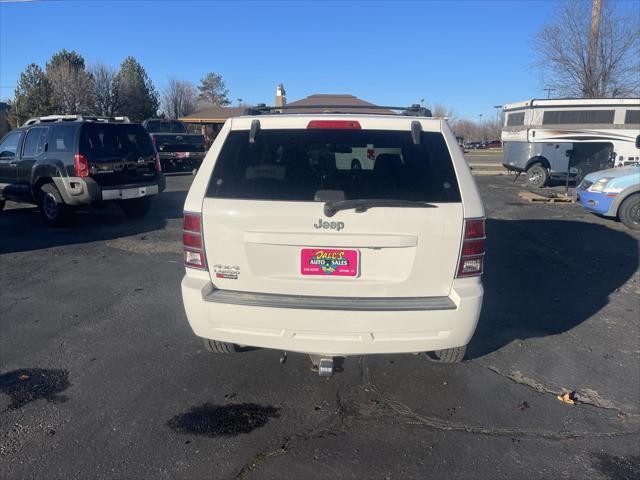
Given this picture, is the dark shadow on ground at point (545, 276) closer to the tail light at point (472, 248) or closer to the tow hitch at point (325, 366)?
the tail light at point (472, 248)

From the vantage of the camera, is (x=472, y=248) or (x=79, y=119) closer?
(x=472, y=248)

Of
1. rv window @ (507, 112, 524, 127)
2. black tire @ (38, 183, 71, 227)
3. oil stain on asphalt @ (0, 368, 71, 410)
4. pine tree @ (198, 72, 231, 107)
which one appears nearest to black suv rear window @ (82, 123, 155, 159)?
black tire @ (38, 183, 71, 227)

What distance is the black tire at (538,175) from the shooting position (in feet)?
57.4

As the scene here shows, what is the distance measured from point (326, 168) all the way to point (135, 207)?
318 inches

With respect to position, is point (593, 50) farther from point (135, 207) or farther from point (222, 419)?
point (222, 419)

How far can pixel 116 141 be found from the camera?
30.8ft

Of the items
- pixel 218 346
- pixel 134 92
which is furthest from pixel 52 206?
pixel 134 92

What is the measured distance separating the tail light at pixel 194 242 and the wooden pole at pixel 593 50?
23.3 meters

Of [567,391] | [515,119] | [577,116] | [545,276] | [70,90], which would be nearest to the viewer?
[567,391]

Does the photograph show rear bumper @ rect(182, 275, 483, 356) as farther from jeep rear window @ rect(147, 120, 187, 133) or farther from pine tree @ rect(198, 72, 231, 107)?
pine tree @ rect(198, 72, 231, 107)

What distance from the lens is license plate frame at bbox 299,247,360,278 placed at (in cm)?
310

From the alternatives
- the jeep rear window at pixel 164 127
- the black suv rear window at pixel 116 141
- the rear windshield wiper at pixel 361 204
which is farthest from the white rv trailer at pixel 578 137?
the rear windshield wiper at pixel 361 204

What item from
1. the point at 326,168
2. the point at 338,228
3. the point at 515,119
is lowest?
the point at 338,228

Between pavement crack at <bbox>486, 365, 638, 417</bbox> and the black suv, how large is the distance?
7.59m
